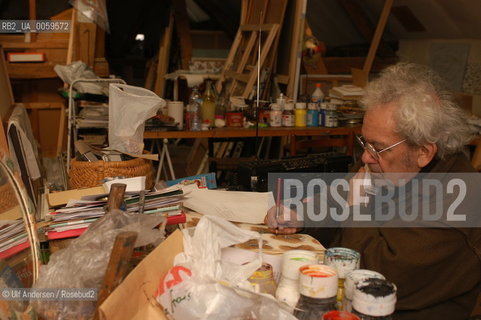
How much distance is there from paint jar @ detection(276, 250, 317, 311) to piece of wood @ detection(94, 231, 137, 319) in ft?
1.06

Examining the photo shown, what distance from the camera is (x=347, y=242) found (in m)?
1.59

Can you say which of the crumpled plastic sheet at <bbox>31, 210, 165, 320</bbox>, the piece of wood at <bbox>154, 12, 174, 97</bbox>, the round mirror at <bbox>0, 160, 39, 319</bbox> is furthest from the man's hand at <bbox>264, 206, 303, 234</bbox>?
the piece of wood at <bbox>154, 12, 174, 97</bbox>

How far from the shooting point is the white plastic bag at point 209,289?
100cm

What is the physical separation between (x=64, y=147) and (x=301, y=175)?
11.4 feet

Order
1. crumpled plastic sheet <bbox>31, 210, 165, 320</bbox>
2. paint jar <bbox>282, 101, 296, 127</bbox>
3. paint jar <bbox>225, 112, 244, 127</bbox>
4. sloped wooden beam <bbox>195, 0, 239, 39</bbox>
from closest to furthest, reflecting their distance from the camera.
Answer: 1. crumpled plastic sheet <bbox>31, 210, 165, 320</bbox>
2. paint jar <bbox>225, 112, 244, 127</bbox>
3. paint jar <bbox>282, 101, 296, 127</bbox>
4. sloped wooden beam <bbox>195, 0, 239, 39</bbox>

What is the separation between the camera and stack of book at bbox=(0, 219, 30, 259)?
1.28 metres

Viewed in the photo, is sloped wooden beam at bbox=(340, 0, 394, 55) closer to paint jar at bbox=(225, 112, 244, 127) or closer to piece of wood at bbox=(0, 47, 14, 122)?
paint jar at bbox=(225, 112, 244, 127)

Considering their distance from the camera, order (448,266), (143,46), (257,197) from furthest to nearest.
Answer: (143,46), (257,197), (448,266)

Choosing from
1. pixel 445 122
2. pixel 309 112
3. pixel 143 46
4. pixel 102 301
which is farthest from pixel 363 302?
pixel 143 46

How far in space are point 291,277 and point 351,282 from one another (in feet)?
0.44

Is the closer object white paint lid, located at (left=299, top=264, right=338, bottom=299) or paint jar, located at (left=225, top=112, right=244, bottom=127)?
white paint lid, located at (left=299, top=264, right=338, bottom=299)

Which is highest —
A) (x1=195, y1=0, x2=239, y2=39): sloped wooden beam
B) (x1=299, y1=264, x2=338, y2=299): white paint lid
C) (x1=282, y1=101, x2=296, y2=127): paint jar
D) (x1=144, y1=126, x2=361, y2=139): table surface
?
(x1=195, y1=0, x2=239, y2=39): sloped wooden beam

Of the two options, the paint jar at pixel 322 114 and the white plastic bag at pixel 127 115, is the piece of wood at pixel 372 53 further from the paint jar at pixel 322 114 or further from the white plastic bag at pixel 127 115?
the white plastic bag at pixel 127 115

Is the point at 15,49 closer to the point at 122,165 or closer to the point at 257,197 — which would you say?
the point at 122,165
